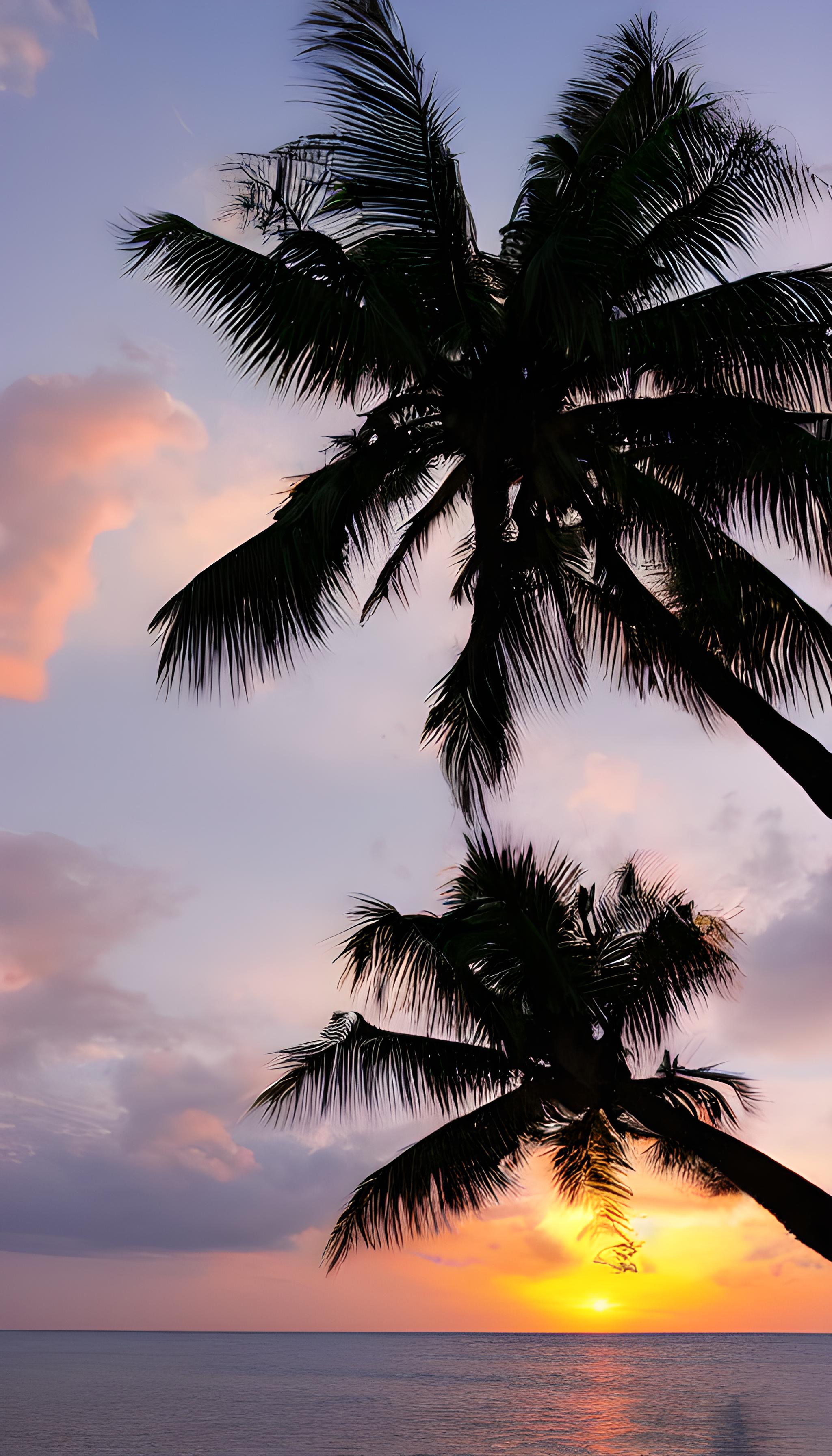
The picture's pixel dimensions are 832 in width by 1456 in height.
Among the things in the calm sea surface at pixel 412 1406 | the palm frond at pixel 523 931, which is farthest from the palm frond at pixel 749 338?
the calm sea surface at pixel 412 1406

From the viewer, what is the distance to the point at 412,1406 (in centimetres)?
4553

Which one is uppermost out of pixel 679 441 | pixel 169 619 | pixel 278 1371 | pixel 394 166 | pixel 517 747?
pixel 394 166

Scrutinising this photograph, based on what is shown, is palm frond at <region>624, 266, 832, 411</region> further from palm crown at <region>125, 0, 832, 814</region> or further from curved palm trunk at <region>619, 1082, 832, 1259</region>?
curved palm trunk at <region>619, 1082, 832, 1259</region>

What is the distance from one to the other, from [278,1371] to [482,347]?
267 ft

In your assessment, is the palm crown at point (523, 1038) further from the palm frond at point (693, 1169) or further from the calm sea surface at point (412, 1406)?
the calm sea surface at point (412, 1406)

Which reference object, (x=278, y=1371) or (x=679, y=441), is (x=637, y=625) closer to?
(x=679, y=441)

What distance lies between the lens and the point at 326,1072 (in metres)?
11.6

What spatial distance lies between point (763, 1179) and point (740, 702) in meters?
2.72

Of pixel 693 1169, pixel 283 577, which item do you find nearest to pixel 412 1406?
pixel 693 1169

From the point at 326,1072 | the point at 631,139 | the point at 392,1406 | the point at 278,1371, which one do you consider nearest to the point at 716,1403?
the point at 392,1406

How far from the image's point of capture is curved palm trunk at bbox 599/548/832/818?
21.3 feet

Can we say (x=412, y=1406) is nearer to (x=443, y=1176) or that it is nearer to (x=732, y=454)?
(x=443, y=1176)

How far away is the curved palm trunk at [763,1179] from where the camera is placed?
634cm

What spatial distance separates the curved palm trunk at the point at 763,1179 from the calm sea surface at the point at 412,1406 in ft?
86.0
